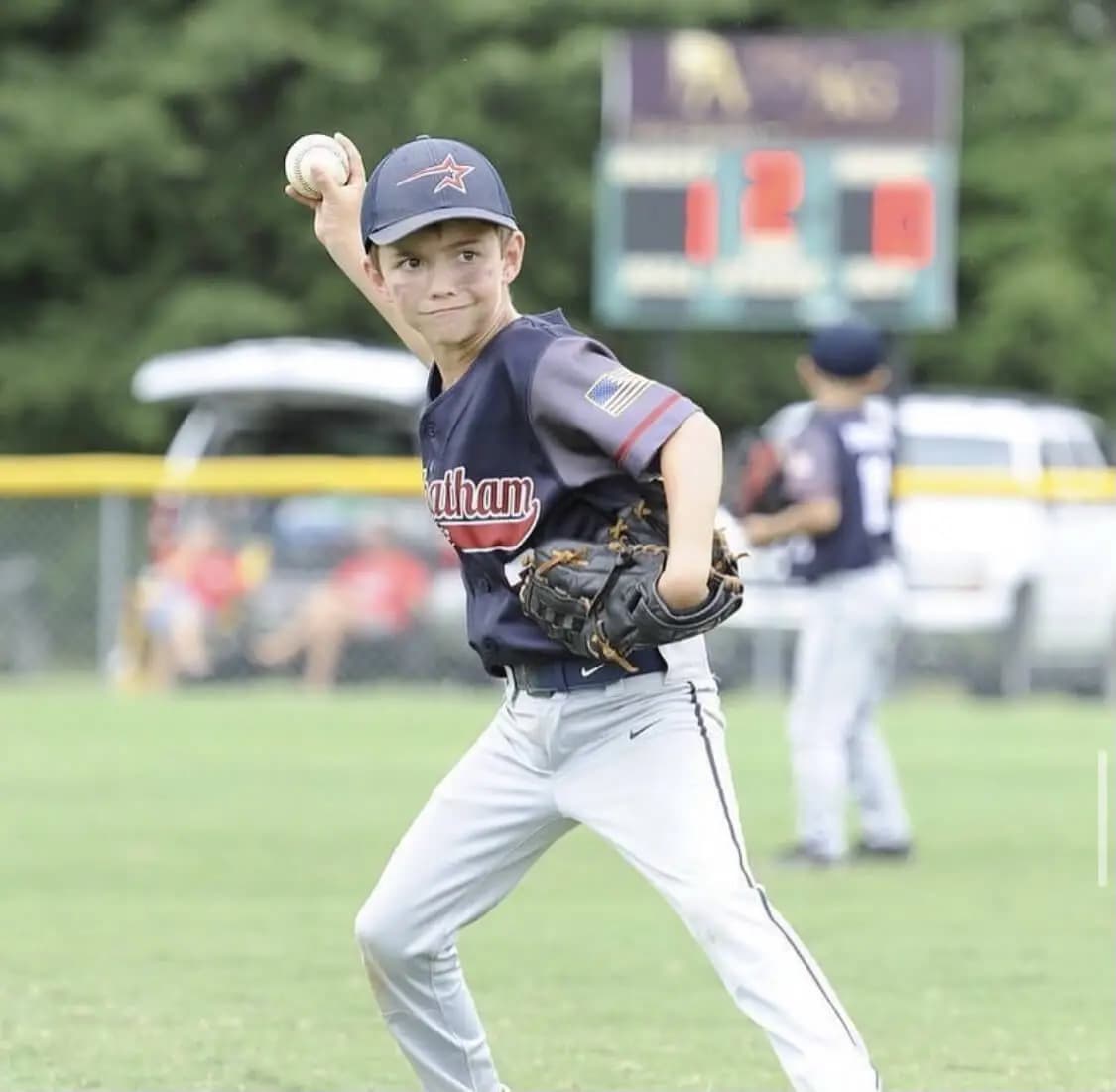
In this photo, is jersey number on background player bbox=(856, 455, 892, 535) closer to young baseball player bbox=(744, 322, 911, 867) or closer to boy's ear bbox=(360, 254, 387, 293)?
young baseball player bbox=(744, 322, 911, 867)

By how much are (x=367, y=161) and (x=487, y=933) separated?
1799 centimetres

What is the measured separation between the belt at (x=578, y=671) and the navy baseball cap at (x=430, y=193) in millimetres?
791

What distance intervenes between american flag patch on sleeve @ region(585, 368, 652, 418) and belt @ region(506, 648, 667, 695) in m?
0.46

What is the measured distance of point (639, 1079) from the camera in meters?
5.85

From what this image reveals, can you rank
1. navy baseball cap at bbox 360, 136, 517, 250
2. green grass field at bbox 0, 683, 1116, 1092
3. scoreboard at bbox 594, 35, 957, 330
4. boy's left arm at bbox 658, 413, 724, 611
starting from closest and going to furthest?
boy's left arm at bbox 658, 413, 724, 611 < navy baseball cap at bbox 360, 136, 517, 250 < green grass field at bbox 0, 683, 1116, 1092 < scoreboard at bbox 594, 35, 957, 330

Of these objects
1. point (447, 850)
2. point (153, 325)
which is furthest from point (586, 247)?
point (447, 850)

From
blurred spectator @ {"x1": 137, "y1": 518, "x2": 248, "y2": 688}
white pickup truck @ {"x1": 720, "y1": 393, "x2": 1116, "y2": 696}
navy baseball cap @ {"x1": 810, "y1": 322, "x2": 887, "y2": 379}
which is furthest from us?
white pickup truck @ {"x1": 720, "y1": 393, "x2": 1116, "y2": 696}

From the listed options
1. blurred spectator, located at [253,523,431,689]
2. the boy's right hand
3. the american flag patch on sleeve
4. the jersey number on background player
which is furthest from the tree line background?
the american flag patch on sleeve

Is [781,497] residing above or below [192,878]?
above

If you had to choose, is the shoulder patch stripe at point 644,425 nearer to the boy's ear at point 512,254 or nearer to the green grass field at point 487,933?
the boy's ear at point 512,254

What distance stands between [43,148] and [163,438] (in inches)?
123

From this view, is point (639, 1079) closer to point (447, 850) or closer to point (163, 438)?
point (447, 850)

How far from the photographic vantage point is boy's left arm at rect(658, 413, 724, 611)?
13.9 ft

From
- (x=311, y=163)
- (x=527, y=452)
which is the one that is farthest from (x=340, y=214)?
(x=527, y=452)
